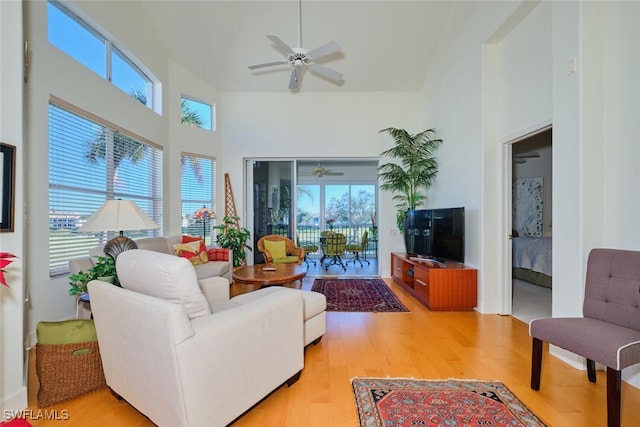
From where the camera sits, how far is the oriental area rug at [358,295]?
12.1 ft

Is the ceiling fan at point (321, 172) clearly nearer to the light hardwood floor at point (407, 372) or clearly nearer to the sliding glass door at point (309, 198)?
the sliding glass door at point (309, 198)

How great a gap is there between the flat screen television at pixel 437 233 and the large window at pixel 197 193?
354 cm

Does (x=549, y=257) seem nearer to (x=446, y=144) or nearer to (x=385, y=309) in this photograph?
(x=446, y=144)

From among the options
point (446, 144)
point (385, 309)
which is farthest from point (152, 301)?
point (446, 144)

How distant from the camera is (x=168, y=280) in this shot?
142 centimetres

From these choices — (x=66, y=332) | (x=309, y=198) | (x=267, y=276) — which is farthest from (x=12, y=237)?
(x=309, y=198)

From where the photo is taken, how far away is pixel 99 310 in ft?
5.43

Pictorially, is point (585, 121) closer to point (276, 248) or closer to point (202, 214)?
point (276, 248)

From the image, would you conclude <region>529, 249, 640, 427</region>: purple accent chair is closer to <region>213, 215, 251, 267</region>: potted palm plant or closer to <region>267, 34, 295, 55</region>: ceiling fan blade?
<region>267, 34, 295, 55</region>: ceiling fan blade

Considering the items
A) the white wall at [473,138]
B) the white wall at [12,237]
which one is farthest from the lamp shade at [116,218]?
the white wall at [473,138]

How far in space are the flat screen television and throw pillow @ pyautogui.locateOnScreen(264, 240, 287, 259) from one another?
2215mm

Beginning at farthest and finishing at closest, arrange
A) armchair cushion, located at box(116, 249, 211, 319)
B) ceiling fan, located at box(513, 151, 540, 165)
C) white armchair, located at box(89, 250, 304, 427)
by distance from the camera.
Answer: ceiling fan, located at box(513, 151, 540, 165) → armchair cushion, located at box(116, 249, 211, 319) → white armchair, located at box(89, 250, 304, 427)

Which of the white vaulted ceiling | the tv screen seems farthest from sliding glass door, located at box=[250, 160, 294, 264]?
the tv screen

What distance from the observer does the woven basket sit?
173cm
